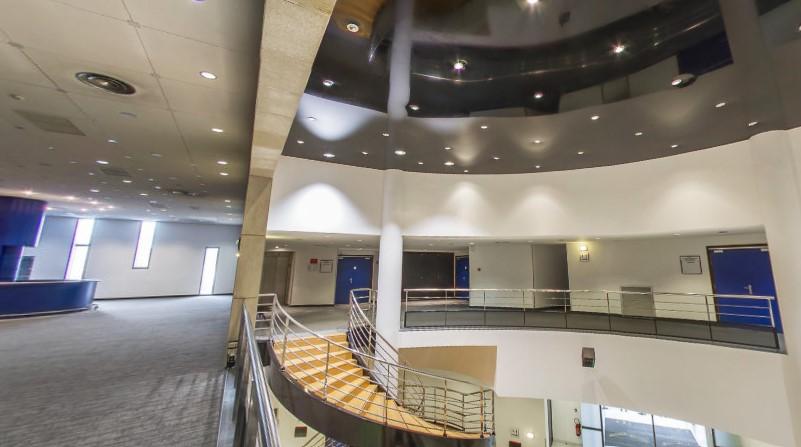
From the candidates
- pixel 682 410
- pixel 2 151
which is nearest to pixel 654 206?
pixel 682 410

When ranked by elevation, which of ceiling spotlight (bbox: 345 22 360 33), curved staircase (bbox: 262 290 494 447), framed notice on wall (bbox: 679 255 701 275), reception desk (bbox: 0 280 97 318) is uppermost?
ceiling spotlight (bbox: 345 22 360 33)

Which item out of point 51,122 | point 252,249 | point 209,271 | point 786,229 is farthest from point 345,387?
point 209,271

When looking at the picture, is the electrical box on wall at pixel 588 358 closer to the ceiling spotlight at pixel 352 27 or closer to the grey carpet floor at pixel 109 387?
the grey carpet floor at pixel 109 387

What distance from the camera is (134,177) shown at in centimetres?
653

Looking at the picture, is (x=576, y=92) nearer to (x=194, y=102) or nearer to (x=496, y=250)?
(x=194, y=102)

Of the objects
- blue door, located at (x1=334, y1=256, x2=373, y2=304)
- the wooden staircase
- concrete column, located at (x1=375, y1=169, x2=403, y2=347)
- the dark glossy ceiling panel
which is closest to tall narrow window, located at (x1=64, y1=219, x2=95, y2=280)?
blue door, located at (x1=334, y1=256, x2=373, y2=304)

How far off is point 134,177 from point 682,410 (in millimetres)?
11357

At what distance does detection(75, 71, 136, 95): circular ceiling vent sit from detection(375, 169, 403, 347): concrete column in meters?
4.29

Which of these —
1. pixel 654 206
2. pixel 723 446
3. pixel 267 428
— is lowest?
pixel 723 446

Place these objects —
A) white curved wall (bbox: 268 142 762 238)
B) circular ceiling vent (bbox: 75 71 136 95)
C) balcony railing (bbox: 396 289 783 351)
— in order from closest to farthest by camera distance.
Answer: circular ceiling vent (bbox: 75 71 136 95) → white curved wall (bbox: 268 142 762 238) → balcony railing (bbox: 396 289 783 351)

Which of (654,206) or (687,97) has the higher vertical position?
(687,97)

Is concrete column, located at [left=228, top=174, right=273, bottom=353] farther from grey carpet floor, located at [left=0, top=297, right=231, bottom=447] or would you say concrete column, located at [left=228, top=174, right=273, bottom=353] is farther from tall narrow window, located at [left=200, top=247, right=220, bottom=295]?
tall narrow window, located at [left=200, top=247, right=220, bottom=295]

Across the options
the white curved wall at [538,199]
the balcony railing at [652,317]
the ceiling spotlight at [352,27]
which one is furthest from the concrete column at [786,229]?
the ceiling spotlight at [352,27]

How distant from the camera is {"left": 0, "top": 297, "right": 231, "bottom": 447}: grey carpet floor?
224cm
